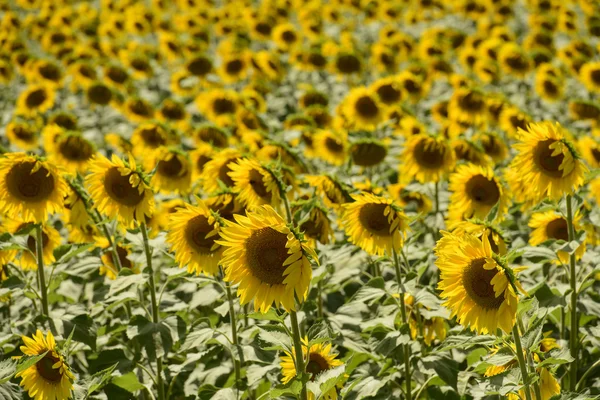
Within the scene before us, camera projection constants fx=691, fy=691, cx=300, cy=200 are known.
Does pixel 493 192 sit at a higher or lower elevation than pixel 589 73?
higher

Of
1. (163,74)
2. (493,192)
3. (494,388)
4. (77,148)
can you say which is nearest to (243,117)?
(77,148)

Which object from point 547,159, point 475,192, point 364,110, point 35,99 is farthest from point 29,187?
point 35,99

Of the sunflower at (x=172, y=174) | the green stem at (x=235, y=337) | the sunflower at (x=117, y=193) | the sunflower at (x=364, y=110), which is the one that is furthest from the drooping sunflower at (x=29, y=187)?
the sunflower at (x=364, y=110)

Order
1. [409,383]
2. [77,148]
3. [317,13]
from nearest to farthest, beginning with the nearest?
1. [409,383]
2. [77,148]
3. [317,13]

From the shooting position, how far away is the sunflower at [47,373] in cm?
287

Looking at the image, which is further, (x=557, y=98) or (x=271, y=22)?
(x=271, y=22)

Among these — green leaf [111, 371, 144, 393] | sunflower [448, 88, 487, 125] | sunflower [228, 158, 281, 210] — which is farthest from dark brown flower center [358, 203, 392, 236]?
sunflower [448, 88, 487, 125]

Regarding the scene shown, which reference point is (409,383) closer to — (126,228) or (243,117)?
(126,228)

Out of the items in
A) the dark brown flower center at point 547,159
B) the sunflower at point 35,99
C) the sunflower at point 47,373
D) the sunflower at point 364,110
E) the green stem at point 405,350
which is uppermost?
the dark brown flower center at point 547,159

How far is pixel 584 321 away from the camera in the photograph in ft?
12.8

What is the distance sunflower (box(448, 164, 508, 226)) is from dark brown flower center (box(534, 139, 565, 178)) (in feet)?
1.87

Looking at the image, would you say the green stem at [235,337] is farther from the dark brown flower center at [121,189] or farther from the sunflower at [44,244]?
the sunflower at [44,244]

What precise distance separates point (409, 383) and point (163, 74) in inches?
342

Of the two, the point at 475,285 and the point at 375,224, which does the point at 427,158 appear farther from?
the point at 475,285
